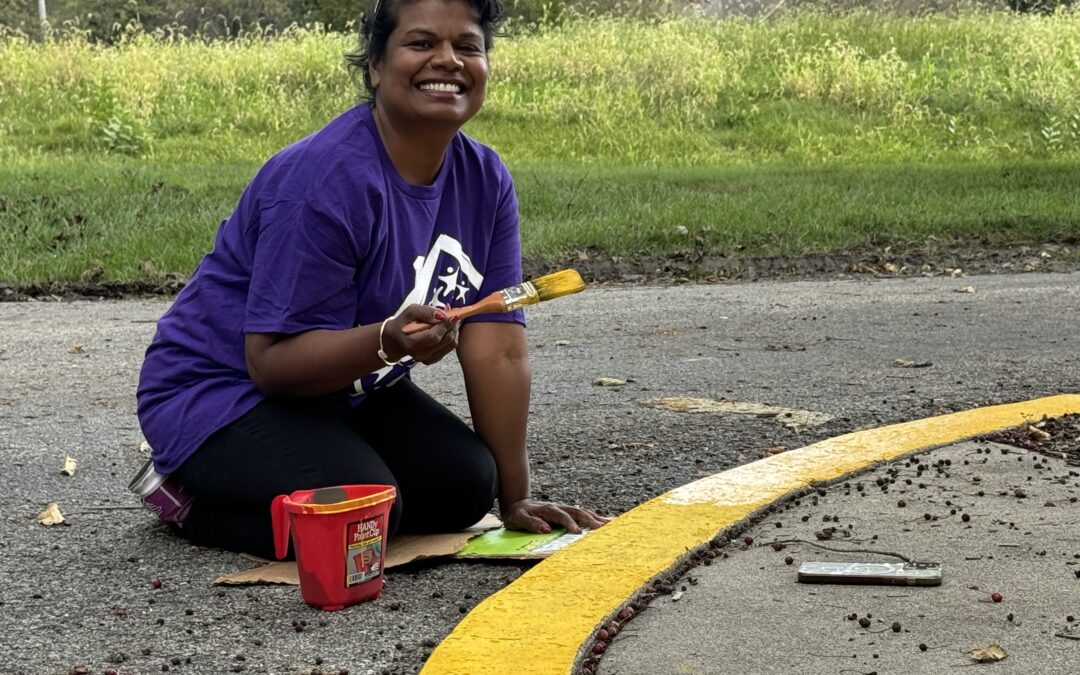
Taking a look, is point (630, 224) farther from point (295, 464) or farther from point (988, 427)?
point (295, 464)

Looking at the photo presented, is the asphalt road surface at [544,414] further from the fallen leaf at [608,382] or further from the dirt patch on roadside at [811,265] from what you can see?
the dirt patch on roadside at [811,265]

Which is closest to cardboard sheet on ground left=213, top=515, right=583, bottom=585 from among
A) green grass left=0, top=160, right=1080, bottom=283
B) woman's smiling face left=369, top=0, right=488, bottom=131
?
woman's smiling face left=369, top=0, right=488, bottom=131

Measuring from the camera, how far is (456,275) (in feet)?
11.9

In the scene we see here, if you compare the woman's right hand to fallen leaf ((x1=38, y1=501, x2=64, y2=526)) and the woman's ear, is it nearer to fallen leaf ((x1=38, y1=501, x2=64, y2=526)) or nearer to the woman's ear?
the woman's ear

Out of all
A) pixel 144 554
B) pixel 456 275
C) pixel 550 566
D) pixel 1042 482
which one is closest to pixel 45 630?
pixel 144 554

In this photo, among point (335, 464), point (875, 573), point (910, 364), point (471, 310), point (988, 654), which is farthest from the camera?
point (910, 364)

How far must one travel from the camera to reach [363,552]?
10.1ft

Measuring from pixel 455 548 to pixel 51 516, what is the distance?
3.71ft

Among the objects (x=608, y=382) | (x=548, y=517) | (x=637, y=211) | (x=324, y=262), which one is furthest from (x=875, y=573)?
(x=637, y=211)

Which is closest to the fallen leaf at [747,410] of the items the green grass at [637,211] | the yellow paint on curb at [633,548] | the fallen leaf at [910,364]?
the yellow paint on curb at [633,548]

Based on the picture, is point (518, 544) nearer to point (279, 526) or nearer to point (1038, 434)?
point (279, 526)

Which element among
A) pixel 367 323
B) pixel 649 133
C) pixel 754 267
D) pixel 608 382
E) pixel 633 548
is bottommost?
pixel 754 267

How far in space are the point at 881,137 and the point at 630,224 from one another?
5.38 m

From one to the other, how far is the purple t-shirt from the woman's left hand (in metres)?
0.46
